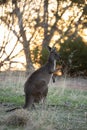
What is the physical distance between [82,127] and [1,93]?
4.56 metres

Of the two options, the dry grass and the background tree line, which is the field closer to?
the dry grass

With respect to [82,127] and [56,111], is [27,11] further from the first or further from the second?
[82,127]

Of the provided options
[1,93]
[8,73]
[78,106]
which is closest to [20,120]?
[78,106]

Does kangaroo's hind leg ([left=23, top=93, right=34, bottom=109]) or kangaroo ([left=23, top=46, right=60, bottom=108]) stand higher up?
kangaroo ([left=23, top=46, right=60, bottom=108])

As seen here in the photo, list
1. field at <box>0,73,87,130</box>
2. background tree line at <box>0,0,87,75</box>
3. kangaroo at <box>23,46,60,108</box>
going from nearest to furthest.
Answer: field at <box>0,73,87,130</box> < kangaroo at <box>23,46,60,108</box> < background tree line at <box>0,0,87,75</box>

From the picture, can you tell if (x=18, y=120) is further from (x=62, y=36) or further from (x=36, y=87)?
(x=62, y=36)

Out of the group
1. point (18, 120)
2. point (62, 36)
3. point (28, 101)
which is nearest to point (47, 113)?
point (18, 120)

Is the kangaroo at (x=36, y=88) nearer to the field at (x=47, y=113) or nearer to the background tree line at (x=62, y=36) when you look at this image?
the field at (x=47, y=113)

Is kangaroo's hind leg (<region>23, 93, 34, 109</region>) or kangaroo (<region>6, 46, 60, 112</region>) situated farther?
kangaroo (<region>6, 46, 60, 112</region>)

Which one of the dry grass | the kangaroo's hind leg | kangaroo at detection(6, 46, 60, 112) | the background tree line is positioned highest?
the background tree line

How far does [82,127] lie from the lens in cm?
777

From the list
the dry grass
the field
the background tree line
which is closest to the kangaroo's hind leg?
the field

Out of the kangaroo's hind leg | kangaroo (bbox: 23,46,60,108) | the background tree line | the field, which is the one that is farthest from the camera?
the background tree line

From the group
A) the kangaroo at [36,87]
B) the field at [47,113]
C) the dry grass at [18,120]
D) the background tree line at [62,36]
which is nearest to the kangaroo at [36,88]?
the kangaroo at [36,87]
